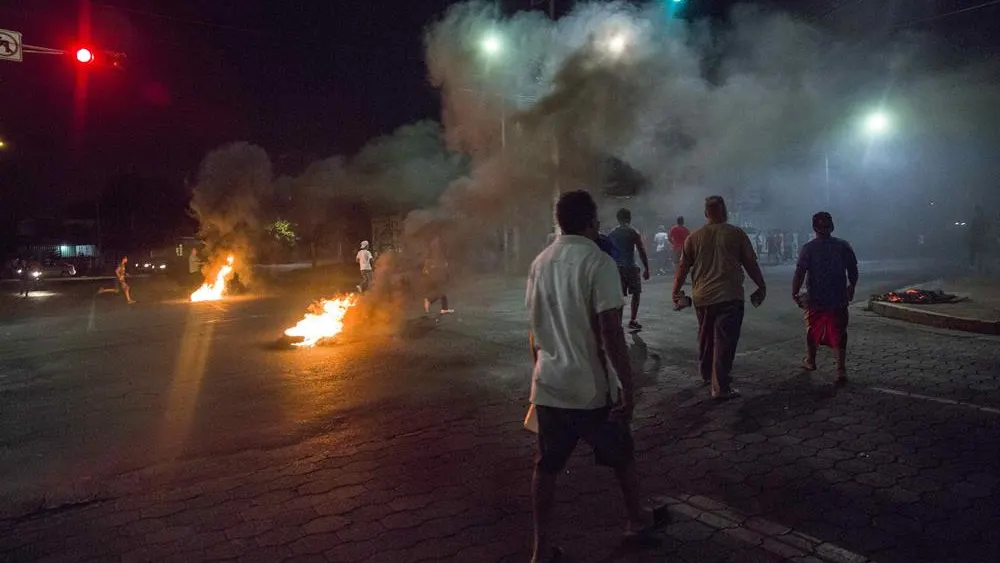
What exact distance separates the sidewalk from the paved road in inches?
20.9

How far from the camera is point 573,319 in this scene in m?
2.97

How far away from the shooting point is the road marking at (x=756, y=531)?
301 centimetres

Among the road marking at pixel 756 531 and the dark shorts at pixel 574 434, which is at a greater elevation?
the dark shorts at pixel 574 434

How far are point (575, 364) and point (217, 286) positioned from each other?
62.9 ft

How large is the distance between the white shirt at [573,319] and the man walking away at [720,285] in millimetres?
2930

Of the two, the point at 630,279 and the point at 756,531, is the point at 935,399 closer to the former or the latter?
the point at 756,531

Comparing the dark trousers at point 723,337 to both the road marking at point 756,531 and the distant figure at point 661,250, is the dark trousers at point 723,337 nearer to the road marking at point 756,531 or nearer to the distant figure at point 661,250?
the road marking at point 756,531

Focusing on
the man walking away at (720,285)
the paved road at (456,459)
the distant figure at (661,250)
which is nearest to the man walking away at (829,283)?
the paved road at (456,459)

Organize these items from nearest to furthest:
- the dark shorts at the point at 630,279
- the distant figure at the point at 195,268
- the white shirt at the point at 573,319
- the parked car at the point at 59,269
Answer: the white shirt at the point at 573,319, the dark shorts at the point at 630,279, the distant figure at the point at 195,268, the parked car at the point at 59,269

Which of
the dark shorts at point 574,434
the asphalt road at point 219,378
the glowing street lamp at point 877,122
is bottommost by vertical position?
the asphalt road at point 219,378

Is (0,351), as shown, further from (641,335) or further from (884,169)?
(884,169)

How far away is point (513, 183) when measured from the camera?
36.0ft

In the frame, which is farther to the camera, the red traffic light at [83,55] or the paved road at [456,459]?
the red traffic light at [83,55]

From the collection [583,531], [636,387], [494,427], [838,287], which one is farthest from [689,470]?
[838,287]
